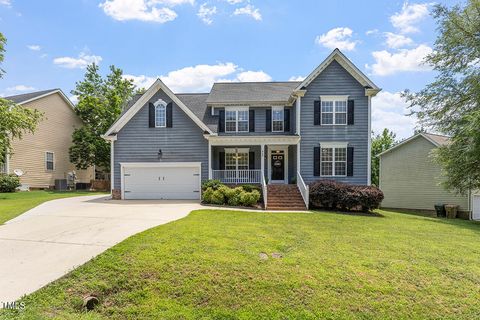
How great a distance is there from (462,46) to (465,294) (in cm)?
1618

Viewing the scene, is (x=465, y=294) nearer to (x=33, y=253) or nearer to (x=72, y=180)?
(x=33, y=253)

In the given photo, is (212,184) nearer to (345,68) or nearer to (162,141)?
(162,141)

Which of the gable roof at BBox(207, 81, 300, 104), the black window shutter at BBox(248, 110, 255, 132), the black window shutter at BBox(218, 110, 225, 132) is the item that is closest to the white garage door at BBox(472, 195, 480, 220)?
the gable roof at BBox(207, 81, 300, 104)

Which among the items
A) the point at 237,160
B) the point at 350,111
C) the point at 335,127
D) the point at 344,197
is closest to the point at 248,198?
the point at 237,160

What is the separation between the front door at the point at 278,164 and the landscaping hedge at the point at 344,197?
394cm

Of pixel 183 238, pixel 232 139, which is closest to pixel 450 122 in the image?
pixel 232 139

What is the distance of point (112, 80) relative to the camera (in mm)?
33125

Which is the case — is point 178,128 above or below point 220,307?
above

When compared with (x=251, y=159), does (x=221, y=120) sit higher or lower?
higher

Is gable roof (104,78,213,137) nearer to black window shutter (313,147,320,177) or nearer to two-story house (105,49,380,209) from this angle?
two-story house (105,49,380,209)

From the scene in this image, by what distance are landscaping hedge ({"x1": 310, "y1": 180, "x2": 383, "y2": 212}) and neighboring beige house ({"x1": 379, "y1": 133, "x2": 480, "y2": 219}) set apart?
8668 mm

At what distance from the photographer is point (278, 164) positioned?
62.9 feet

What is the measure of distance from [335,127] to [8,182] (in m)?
22.5

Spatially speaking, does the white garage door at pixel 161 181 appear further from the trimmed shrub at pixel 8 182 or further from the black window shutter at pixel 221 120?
the trimmed shrub at pixel 8 182
